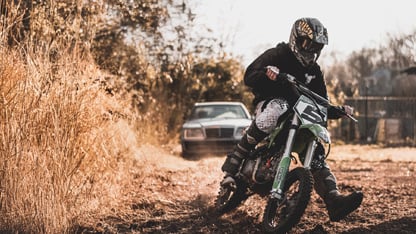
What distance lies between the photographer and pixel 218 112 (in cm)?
1586

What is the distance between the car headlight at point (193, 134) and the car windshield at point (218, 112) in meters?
0.82

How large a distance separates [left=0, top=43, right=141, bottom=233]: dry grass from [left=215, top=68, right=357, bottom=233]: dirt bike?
165 cm

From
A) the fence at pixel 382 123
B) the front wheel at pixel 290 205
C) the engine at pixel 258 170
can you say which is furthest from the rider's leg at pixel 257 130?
the fence at pixel 382 123

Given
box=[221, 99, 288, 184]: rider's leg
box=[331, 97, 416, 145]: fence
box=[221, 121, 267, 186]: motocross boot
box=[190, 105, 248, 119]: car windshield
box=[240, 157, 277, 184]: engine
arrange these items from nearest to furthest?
box=[221, 99, 288, 184]: rider's leg
box=[240, 157, 277, 184]: engine
box=[221, 121, 267, 186]: motocross boot
box=[190, 105, 248, 119]: car windshield
box=[331, 97, 416, 145]: fence

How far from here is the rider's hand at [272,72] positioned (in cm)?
528

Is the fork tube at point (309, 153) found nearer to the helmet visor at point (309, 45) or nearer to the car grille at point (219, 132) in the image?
the helmet visor at point (309, 45)

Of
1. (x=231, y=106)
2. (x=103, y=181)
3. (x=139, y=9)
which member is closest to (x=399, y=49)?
(x=231, y=106)

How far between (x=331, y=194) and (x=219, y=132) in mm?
9601

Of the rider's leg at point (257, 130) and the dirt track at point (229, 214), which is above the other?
the rider's leg at point (257, 130)

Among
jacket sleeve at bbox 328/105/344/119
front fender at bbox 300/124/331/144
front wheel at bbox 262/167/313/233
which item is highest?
jacket sleeve at bbox 328/105/344/119

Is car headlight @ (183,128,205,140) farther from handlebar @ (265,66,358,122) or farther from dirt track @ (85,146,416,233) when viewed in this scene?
handlebar @ (265,66,358,122)

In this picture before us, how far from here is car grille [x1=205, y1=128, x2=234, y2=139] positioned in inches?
576

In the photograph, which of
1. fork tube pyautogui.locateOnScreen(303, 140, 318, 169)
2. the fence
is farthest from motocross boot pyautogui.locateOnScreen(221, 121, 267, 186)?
the fence

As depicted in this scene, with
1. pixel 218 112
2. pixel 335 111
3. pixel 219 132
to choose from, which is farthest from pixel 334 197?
pixel 218 112
